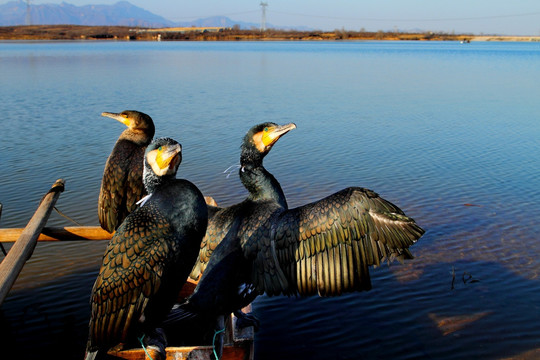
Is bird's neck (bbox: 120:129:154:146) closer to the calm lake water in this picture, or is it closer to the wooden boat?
the wooden boat

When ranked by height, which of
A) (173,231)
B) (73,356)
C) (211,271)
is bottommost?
(73,356)

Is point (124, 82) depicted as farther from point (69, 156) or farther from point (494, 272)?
point (494, 272)

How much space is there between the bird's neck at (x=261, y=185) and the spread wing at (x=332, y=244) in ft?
1.11

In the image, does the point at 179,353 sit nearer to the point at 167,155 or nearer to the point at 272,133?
the point at 167,155

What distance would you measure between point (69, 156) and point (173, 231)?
26.8 feet

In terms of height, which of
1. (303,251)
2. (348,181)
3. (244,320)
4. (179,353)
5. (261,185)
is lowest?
(348,181)

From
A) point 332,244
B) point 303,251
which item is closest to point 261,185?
point 303,251

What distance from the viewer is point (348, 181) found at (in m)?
9.22

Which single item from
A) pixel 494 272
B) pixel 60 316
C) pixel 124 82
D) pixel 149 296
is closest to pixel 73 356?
pixel 60 316

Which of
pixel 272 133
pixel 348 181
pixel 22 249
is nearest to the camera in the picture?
pixel 272 133

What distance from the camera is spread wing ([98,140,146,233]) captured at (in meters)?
4.83

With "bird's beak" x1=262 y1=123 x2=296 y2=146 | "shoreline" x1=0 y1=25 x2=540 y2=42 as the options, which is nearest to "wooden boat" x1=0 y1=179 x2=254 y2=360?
"bird's beak" x1=262 y1=123 x2=296 y2=146

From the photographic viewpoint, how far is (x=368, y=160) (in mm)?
10617

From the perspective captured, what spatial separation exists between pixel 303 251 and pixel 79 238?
9.44 ft
